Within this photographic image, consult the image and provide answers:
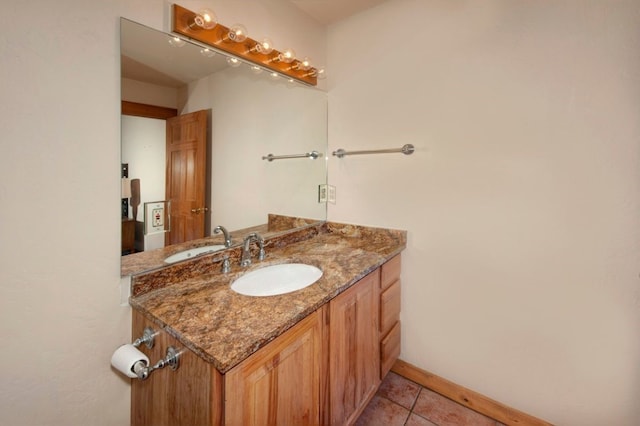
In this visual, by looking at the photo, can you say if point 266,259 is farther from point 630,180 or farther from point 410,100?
point 630,180

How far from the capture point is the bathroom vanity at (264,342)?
2.43 feet

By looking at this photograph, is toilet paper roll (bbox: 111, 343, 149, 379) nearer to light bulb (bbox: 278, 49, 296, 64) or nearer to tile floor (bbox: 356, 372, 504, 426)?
tile floor (bbox: 356, 372, 504, 426)

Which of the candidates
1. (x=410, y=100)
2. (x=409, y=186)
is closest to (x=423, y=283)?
(x=409, y=186)

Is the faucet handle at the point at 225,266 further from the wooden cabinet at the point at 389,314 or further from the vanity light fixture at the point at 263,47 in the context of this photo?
the vanity light fixture at the point at 263,47

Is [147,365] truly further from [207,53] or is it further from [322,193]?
[322,193]

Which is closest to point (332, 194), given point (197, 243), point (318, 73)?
point (318, 73)

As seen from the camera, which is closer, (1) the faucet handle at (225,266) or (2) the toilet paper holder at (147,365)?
(2) the toilet paper holder at (147,365)

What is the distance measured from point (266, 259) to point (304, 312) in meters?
0.62

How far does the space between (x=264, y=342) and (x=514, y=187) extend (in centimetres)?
134

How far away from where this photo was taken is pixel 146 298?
1.01 m

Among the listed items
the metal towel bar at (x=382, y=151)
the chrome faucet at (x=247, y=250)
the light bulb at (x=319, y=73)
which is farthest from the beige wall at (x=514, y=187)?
the chrome faucet at (x=247, y=250)

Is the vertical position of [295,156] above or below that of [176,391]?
above

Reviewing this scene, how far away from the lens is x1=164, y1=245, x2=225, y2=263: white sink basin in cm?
118

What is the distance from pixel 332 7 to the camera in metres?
1.74
